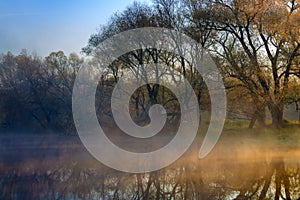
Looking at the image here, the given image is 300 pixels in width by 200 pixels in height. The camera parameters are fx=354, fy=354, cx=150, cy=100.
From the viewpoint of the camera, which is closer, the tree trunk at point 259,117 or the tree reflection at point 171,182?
the tree reflection at point 171,182

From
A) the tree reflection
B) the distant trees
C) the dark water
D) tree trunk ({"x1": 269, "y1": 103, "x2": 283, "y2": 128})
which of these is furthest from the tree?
the distant trees

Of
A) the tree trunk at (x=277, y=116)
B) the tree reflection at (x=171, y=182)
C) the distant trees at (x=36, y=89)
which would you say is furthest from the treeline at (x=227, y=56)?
the tree reflection at (x=171, y=182)

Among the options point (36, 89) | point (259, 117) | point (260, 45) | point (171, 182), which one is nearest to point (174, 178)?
point (171, 182)

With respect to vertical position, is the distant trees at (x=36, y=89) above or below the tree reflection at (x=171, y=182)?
above

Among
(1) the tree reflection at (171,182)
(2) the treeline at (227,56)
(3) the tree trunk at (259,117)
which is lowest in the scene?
(1) the tree reflection at (171,182)

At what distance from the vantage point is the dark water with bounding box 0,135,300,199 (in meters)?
7.40

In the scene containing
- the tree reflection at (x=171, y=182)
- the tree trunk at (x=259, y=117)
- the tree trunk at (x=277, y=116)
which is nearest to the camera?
the tree reflection at (x=171, y=182)

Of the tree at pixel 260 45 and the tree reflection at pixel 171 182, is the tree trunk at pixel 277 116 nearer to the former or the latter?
the tree at pixel 260 45

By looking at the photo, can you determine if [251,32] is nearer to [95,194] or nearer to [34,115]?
[95,194]

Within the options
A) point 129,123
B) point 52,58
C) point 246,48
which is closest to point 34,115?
point 52,58

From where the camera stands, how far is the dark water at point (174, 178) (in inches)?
291

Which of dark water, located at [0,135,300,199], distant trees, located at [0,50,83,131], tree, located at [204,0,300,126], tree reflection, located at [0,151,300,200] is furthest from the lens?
distant trees, located at [0,50,83,131]

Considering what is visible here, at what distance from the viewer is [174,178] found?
9.12 metres

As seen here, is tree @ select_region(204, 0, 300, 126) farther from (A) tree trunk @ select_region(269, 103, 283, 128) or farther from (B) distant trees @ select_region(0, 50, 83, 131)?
(B) distant trees @ select_region(0, 50, 83, 131)
